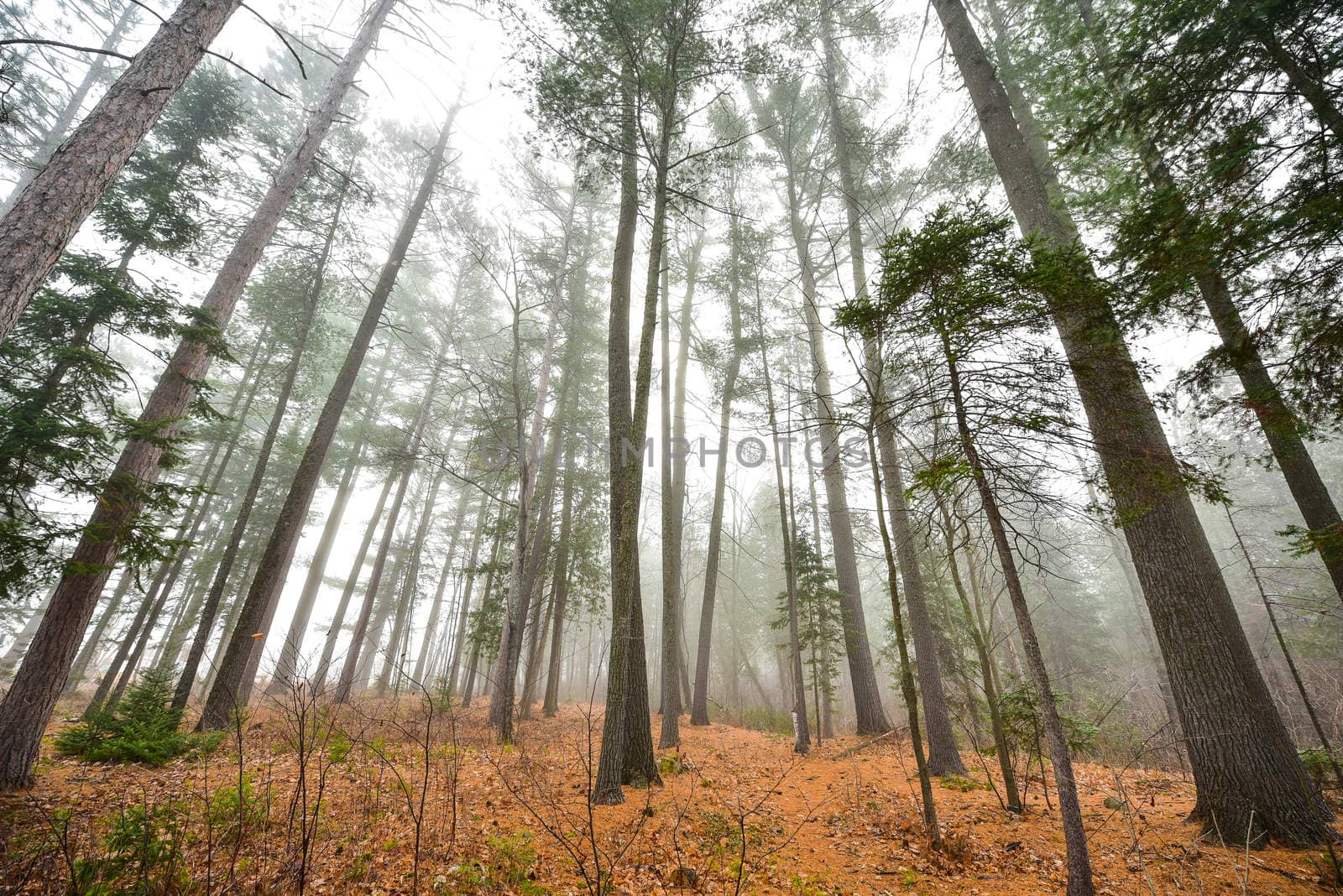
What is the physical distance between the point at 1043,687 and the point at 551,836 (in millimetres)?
4140

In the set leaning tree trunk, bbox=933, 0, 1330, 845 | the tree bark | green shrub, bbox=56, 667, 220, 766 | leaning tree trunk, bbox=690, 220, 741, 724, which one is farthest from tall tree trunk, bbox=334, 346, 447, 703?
leaning tree trunk, bbox=933, 0, 1330, 845

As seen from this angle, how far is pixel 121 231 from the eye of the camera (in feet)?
24.0

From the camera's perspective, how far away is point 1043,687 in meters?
3.38

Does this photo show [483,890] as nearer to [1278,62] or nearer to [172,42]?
[172,42]

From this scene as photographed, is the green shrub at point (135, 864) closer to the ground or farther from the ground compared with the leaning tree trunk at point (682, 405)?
closer to the ground

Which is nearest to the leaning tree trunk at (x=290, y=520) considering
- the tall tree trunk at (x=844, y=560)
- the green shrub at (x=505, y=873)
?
the green shrub at (x=505, y=873)

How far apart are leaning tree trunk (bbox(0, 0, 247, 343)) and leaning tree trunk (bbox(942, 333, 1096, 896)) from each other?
22.9 feet

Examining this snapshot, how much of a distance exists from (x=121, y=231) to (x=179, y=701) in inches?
300

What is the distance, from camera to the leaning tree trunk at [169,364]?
11.7 feet

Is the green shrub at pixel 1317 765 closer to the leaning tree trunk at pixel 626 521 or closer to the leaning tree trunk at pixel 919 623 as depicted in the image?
the leaning tree trunk at pixel 919 623

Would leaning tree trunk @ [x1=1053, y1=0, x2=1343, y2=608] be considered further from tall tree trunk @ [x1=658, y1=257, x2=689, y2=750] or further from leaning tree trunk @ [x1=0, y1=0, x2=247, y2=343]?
leaning tree trunk @ [x1=0, y1=0, x2=247, y2=343]

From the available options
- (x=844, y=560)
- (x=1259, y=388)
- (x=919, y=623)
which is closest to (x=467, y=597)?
(x=844, y=560)

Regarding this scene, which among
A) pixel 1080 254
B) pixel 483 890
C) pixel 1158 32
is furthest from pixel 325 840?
pixel 1158 32

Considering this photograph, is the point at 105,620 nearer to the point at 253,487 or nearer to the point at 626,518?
the point at 253,487
